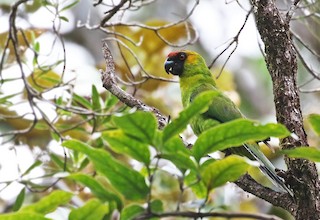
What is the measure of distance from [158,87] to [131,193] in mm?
2612

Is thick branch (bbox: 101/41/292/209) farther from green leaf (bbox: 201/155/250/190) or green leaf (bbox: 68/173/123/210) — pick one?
green leaf (bbox: 68/173/123/210)

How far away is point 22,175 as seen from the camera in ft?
7.59

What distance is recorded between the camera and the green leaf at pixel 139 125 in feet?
3.18

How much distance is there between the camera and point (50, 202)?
1027mm

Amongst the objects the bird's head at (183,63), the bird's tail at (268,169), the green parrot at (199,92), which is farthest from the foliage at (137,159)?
the bird's head at (183,63)

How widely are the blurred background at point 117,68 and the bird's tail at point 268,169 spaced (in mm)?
138

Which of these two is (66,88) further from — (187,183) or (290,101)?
(187,183)

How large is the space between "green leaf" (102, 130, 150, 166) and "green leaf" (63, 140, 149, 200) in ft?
0.07

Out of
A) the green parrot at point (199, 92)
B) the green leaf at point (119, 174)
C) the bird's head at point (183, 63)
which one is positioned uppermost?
the bird's head at point (183, 63)

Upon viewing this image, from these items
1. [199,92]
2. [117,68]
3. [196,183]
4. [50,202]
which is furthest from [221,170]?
[117,68]

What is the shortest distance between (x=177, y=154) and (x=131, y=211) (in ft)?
0.40

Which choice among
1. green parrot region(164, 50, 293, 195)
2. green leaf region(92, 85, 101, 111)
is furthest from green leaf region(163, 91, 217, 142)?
green leaf region(92, 85, 101, 111)

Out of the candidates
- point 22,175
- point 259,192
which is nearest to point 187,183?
point 259,192

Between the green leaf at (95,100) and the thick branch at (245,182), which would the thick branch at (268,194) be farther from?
the green leaf at (95,100)
